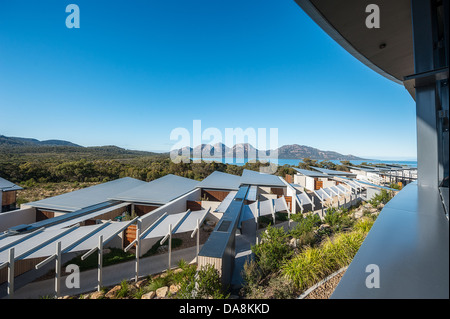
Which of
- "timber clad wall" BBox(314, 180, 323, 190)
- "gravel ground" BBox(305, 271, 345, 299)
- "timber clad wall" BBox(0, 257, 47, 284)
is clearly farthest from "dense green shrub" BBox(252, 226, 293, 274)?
"timber clad wall" BBox(314, 180, 323, 190)

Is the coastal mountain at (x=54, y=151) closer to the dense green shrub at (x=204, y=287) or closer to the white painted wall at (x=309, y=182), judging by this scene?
the white painted wall at (x=309, y=182)

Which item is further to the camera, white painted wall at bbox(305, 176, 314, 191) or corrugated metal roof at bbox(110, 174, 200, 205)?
white painted wall at bbox(305, 176, 314, 191)

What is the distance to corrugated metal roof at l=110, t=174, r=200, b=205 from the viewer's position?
9.44m

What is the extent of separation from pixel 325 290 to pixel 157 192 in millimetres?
10003

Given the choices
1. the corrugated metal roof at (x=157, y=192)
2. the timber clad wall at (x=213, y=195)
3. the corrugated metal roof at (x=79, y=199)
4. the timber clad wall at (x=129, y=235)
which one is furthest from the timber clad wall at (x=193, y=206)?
the corrugated metal roof at (x=79, y=199)

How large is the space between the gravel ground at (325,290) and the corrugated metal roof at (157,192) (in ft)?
26.3

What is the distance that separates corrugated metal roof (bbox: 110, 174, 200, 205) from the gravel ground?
8.03 m

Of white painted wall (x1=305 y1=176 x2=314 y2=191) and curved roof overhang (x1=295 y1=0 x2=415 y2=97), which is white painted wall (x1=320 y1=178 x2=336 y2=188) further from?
curved roof overhang (x1=295 y1=0 x2=415 y2=97)

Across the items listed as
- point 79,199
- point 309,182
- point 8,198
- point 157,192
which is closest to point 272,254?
point 157,192

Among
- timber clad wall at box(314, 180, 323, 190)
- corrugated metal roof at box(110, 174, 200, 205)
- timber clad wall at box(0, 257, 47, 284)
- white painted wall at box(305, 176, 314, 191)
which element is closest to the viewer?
timber clad wall at box(0, 257, 47, 284)

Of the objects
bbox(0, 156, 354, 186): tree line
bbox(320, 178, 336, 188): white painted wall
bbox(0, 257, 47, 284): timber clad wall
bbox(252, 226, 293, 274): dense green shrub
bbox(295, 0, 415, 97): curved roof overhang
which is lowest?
bbox(0, 257, 47, 284): timber clad wall

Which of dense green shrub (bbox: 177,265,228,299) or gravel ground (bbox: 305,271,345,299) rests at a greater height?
gravel ground (bbox: 305,271,345,299)

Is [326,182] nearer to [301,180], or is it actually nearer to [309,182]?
[309,182]
